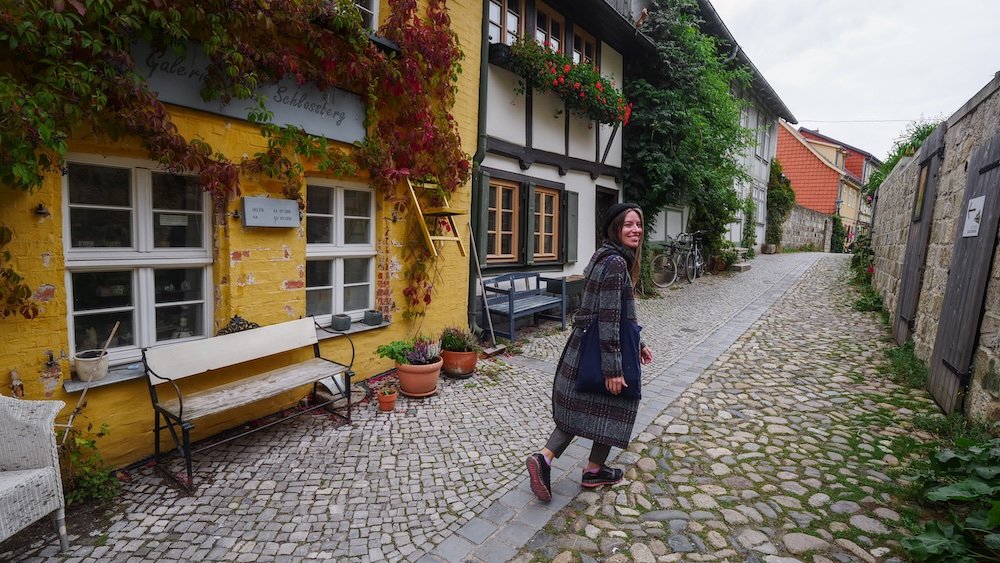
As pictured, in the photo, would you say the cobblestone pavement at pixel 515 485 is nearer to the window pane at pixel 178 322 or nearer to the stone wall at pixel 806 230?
the window pane at pixel 178 322

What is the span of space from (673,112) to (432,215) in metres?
6.63

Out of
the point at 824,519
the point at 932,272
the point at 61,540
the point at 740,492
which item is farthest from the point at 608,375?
the point at 932,272

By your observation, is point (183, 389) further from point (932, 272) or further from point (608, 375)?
point (932, 272)

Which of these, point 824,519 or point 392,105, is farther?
point 392,105

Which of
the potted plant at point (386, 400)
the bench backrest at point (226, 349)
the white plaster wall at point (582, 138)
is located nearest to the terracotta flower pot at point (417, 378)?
the potted plant at point (386, 400)

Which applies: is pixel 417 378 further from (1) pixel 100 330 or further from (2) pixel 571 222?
(2) pixel 571 222

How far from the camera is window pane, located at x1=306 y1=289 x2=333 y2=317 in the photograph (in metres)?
4.83

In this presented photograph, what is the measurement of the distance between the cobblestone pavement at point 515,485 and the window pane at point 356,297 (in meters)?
1.08

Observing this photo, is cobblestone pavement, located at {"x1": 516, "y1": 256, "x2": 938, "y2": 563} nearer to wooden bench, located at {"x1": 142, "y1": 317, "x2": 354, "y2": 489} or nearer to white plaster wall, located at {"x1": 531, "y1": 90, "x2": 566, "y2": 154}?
wooden bench, located at {"x1": 142, "y1": 317, "x2": 354, "y2": 489}

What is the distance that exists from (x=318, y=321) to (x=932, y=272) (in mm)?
6456

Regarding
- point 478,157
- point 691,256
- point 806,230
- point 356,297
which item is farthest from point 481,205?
point 806,230

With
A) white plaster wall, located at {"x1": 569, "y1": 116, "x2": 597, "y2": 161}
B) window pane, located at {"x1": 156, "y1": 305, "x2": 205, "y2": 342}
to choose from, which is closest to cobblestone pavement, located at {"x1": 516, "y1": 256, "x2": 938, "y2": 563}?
window pane, located at {"x1": 156, "y1": 305, "x2": 205, "y2": 342}

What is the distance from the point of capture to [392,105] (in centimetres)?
504

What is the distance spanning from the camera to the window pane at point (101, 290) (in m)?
3.29
